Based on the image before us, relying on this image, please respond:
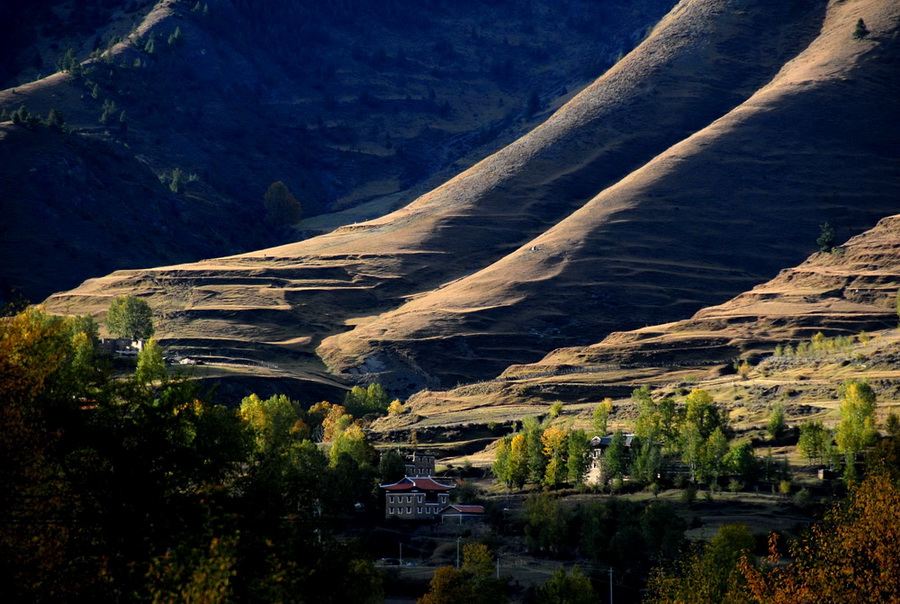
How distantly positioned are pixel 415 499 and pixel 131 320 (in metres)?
87.5

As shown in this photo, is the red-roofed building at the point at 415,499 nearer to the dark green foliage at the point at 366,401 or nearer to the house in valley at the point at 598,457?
the house in valley at the point at 598,457

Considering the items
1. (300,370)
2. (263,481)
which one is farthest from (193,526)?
(300,370)

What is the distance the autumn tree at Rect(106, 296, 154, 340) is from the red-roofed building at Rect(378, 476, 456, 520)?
81669 mm

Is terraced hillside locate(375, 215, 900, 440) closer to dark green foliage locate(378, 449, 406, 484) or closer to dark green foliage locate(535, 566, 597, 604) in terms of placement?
dark green foliage locate(378, 449, 406, 484)

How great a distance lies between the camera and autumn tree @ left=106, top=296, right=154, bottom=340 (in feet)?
568

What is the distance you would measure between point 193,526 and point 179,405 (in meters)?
8.16

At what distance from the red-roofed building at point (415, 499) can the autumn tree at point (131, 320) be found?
81.7m

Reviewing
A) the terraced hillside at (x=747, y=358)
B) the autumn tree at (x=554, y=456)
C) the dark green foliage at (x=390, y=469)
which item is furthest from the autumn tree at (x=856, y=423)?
the dark green foliage at (x=390, y=469)

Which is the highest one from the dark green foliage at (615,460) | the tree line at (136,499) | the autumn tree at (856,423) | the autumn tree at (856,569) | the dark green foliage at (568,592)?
the tree line at (136,499)

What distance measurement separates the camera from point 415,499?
98.4 metres

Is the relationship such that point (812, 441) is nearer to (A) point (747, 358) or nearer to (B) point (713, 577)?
(B) point (713, 577)

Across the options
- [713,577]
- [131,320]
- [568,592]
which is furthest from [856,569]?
[131,320]

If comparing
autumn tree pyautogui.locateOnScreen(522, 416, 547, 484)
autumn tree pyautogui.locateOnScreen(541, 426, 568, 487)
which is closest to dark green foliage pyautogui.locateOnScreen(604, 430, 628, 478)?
autumn tree pyautogui.locateOnScreen(541, 426, 568, 487)

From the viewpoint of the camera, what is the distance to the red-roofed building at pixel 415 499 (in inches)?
3839
